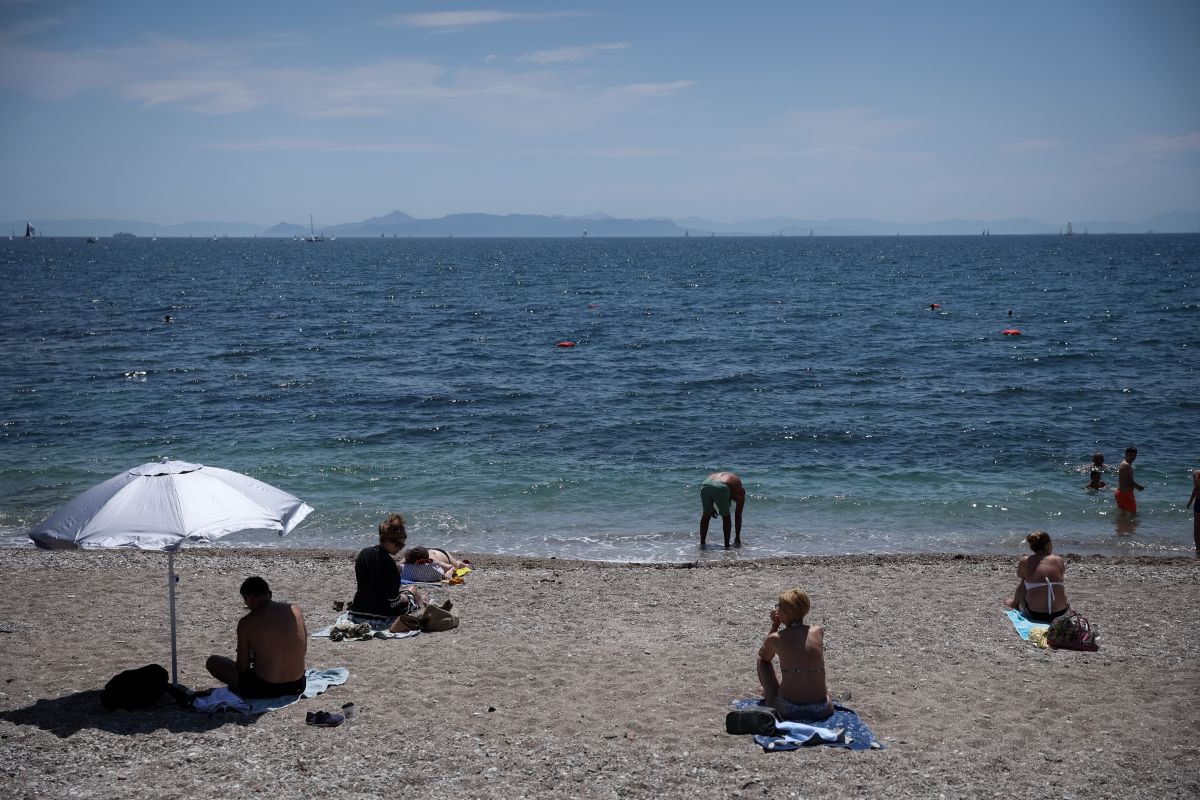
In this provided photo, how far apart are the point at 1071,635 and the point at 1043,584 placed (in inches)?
32.1

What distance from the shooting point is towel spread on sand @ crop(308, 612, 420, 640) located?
992 cm

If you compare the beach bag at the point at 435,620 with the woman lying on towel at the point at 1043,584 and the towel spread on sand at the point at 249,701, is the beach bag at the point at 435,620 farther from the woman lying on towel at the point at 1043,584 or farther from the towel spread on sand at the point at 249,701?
the woman lying on towel at the point at 1043,584

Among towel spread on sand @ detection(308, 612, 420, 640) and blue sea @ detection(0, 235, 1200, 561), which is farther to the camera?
blue sea @ detection(0, 235, 1200, 561)

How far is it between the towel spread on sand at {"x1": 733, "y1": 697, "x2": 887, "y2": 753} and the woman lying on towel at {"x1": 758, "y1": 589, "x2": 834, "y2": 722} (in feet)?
0.36

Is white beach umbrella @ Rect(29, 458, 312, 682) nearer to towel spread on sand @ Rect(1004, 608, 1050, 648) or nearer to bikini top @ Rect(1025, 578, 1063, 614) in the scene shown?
towel spread on sand @ Rect(1004, 608, 1050, 648)

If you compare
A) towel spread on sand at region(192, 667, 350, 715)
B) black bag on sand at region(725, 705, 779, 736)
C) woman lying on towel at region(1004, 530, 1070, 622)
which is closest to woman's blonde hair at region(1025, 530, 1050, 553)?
woman lying on towel at region(1004, 530, 1070, 622)

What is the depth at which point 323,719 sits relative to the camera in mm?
→ 7758

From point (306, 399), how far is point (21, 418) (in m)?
7.50

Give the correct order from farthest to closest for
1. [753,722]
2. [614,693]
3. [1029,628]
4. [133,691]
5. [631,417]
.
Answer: [631,417] → [1029,628] → [614,693] → [133,691] → [753,722]

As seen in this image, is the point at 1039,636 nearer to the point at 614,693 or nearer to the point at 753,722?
the point at 753,722

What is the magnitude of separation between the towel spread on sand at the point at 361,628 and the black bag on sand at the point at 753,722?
4.00 m

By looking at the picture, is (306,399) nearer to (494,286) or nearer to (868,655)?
(868,655)

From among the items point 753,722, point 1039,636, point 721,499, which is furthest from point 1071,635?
point 721,499

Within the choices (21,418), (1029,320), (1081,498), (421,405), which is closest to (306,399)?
(421,405)
